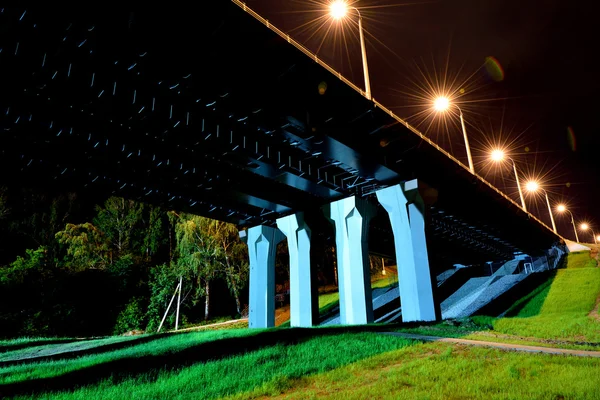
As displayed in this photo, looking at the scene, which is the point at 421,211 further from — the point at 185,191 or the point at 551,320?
the point at 185,191

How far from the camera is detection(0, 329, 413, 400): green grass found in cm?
617

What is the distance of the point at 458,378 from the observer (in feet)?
19.7

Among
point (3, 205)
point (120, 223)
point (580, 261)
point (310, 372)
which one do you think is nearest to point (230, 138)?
point (310, 372)

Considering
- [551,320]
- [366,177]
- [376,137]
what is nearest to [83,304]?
[366,177]

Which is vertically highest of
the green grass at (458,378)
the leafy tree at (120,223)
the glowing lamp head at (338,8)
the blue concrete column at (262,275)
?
Answer: the glowing lamp head at (338,8)

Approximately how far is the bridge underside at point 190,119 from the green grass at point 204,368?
700cm

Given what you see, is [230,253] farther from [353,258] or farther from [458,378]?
[458,378]

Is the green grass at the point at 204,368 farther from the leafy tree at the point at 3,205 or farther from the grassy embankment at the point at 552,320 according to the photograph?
the leafy tree at the point at 3,205

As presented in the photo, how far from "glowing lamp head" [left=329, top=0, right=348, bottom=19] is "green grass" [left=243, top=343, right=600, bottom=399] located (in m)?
12.8

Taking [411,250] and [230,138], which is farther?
[411,250]

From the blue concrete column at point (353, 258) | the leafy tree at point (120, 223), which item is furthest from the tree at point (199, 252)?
the blue concrete column at point (353, 258)

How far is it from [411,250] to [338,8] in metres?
10.8

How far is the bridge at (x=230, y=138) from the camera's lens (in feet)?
29.7

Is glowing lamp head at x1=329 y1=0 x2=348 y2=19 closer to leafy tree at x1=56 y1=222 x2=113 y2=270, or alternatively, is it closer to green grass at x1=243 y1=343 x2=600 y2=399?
green grass at x1=243 y1=343 x2=600 y2=399
